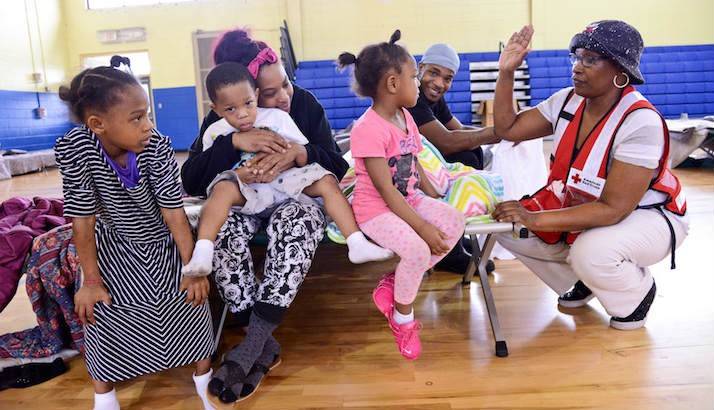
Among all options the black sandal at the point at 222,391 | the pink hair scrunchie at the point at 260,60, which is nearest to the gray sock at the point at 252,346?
the black sandal at the point at 222,391

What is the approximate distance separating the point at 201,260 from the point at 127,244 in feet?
0.83

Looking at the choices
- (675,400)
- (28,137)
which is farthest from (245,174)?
(28,137)

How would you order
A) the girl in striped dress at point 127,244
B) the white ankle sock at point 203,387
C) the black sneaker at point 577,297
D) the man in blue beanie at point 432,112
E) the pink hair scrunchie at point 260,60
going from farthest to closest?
→ the man in blue beanie at point 432,112 → the black sneaker at point 577,297 → the pink hair scrunchie at point 260,60 → the white ankle sock at point 203,387 → the girl in striped dress at point 127,244

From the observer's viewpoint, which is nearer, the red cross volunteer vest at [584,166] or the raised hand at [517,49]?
the red cross volunteer vest at [584,166]

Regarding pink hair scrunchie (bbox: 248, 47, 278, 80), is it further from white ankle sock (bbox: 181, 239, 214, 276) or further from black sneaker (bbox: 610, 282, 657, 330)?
black sneaker (bbox: 610, 282, 657, 330)

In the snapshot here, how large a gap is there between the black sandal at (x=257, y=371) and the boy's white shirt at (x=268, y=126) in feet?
2.69

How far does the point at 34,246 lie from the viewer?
1.77m

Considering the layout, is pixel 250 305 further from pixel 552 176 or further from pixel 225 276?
pixel 552 176

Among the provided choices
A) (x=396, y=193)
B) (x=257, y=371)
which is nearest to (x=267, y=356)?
(x=257, y=371)

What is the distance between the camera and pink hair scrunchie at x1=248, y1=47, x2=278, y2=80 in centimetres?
188

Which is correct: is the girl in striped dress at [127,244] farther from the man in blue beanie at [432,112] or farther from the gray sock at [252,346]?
the man in blue beanie at [432,112]

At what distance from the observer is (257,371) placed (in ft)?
5.42

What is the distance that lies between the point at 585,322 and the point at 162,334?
1606mm

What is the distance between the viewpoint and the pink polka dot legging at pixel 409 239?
1.62m
